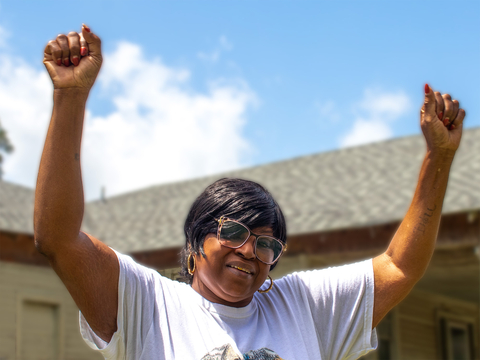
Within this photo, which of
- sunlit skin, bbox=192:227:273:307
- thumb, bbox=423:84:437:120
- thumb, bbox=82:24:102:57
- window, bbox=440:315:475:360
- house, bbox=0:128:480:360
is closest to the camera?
thumb, bbox=82:24:102:57

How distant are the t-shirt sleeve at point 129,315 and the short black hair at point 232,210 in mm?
263

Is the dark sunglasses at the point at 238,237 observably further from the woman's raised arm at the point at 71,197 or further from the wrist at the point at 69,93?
the wrist at the point at 69,93

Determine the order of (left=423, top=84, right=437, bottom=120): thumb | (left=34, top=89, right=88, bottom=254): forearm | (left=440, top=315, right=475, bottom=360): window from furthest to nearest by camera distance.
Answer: (left=440, top=315, right=475, bottom=360): window < (left=423, top=84, right=437, bottom=120): thumb < (left=34, top=89, right=88, bottom=254): forearm

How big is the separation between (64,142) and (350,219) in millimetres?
7596

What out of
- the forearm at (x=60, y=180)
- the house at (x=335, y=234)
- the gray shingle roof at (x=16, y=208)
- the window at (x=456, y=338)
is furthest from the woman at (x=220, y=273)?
the window at (x=456, y=338)

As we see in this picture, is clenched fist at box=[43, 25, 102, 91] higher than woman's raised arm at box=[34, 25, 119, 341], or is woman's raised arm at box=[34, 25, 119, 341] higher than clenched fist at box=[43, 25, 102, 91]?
clenched fist at box=[43, 25, 102, 91]

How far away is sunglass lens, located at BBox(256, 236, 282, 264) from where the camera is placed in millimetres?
2078

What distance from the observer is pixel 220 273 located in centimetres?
205

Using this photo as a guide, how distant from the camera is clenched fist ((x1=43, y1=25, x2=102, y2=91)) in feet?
5.79

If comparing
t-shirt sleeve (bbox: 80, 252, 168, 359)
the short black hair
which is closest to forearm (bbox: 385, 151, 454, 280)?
the short black hair

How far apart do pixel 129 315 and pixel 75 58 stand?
78 centimetres

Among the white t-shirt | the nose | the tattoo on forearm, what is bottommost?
the white t-shirt

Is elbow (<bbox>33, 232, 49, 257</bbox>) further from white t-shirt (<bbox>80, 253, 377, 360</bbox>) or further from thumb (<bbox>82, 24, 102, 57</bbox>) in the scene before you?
thumb (<bbox>82, 24, 102, 57</bbox>)

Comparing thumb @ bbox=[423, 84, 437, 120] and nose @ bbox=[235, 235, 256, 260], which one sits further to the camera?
thumb @ bbox=[423, 84, 437, 120]
